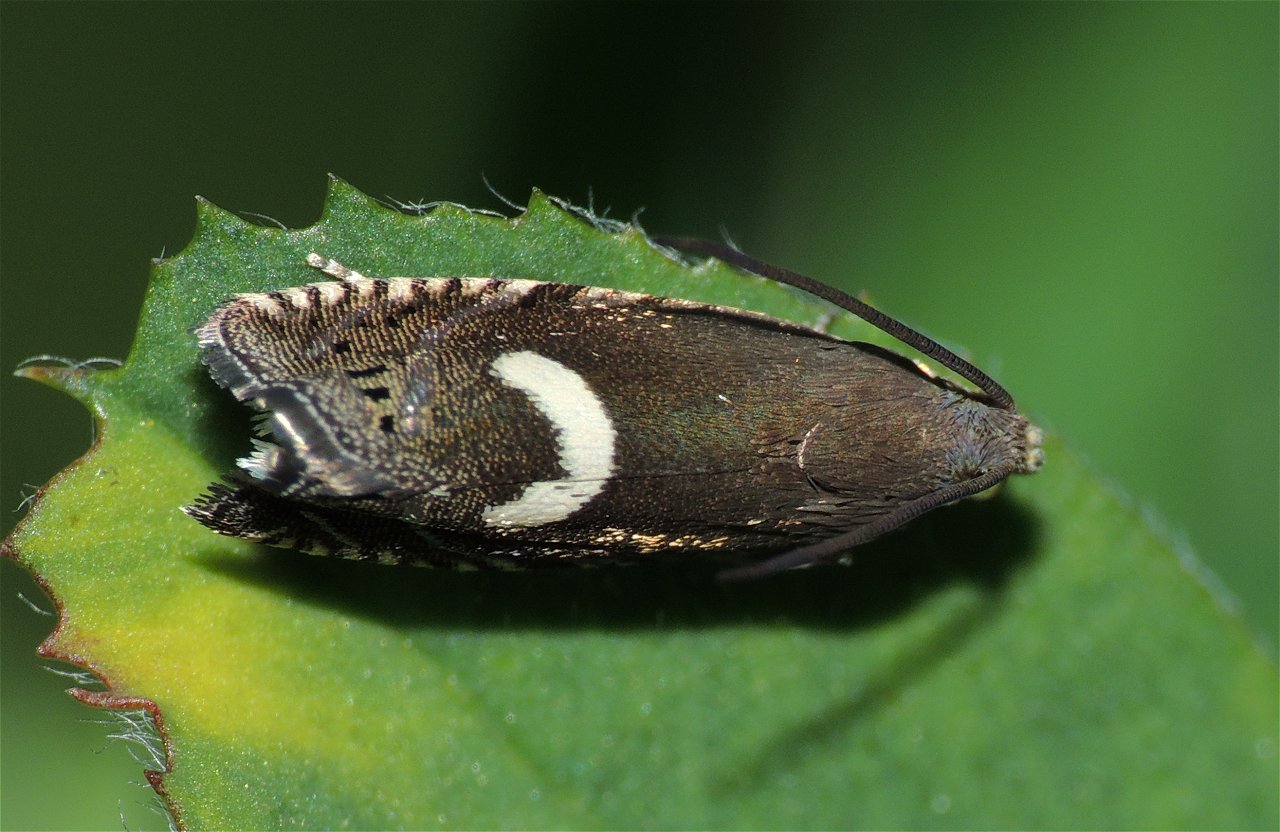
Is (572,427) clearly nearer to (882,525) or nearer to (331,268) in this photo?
(331,268)

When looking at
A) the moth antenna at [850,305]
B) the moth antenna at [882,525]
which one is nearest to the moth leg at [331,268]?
the moth antenna at [850,305]

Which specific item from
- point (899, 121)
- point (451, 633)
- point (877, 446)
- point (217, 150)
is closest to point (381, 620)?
point (451, 633)

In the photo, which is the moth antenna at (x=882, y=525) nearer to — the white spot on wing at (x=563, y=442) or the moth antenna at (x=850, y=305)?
the moth antenna at (x=850, y=305)

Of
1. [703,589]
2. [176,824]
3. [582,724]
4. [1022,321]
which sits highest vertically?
[1022,321]

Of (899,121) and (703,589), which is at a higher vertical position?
(899,121)

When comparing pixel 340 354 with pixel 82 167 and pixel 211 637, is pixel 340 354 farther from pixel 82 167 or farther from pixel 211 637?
pixel 82 167

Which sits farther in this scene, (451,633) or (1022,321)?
(1022,321)

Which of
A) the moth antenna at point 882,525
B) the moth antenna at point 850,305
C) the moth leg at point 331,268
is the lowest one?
the moth antenna at point 882,525
